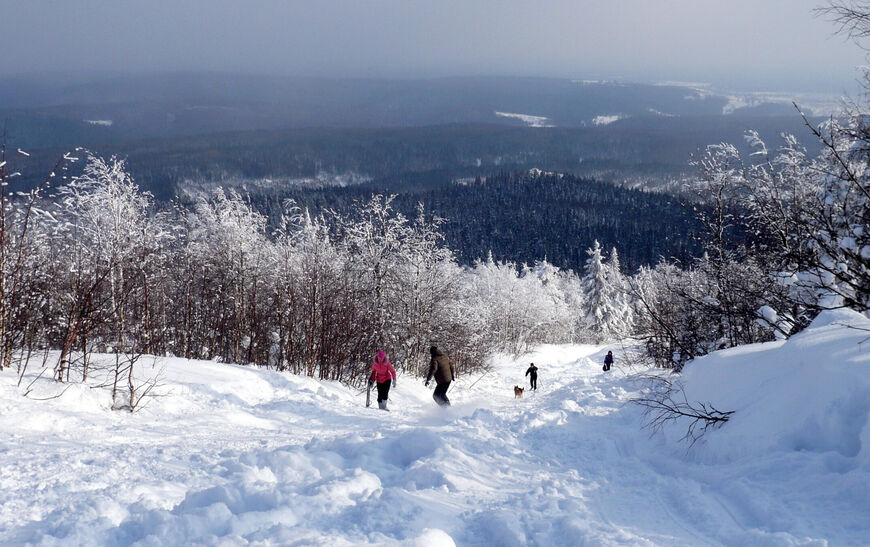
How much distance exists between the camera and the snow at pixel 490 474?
3664mm

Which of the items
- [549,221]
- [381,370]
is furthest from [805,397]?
[549,221]

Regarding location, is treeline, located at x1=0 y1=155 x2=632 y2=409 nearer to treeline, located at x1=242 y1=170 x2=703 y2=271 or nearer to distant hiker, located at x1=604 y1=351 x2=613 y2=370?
distant hiker, located at x1=604 y1=351 x2=613 y2=370

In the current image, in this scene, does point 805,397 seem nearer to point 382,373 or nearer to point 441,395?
point 382,373

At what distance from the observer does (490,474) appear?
543 centimetres

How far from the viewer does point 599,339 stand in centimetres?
6081

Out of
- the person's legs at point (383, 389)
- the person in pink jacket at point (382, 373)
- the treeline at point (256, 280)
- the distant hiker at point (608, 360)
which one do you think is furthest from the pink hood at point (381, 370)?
the distant hiker at point (608, 360)

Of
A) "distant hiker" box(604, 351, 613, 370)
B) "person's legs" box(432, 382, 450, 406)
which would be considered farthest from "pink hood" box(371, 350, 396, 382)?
"distant hiker" box(604, 351, 613, 370)

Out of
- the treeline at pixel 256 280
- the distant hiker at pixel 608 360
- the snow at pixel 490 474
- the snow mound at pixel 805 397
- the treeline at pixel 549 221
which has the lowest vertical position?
the treeline at pixel 549 221

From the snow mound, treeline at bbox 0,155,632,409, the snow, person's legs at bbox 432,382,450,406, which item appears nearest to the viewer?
the snow

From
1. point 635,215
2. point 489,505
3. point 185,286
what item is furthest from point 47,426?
point 635,215

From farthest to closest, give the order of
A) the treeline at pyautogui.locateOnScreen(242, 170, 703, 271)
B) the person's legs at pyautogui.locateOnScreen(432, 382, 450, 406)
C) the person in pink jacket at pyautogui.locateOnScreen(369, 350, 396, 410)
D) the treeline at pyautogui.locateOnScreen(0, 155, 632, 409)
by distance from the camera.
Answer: the treeline at pyautogui.locateOnScreen(242, 170, 703, 271), the treeline at pyautogui.locateOnScreen(0, 155, 632, 409), the person's legs at pyautogui.locateOnScreen(432, 382, 450, 406), the person in pink jacket at pyautogui.locateOnScreen(369, 350, 396, 410)

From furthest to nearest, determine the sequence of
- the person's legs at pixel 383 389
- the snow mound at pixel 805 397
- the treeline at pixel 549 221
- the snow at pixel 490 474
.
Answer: the treeline at pixel 549 221 → the person's legs at pixel 383 389 → the snow mound at pixel 805 397 → the snow at pixel 490 474

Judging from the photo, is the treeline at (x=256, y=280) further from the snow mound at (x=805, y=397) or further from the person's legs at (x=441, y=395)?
the snow mound at (x=805, y=397)

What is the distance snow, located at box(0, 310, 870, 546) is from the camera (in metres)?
3.66
